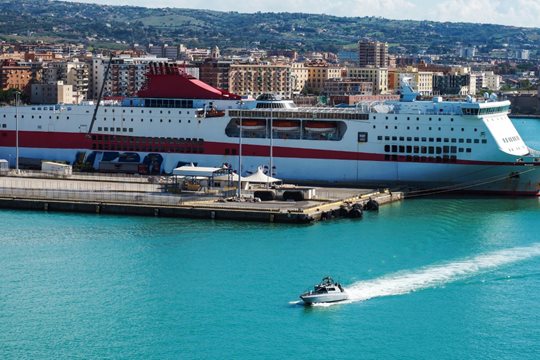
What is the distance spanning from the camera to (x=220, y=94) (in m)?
35.9

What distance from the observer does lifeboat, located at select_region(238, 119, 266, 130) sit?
34.9m

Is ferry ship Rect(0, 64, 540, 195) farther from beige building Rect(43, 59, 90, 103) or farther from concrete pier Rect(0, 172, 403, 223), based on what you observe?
beige building Rect(43, 59, 90, 103)

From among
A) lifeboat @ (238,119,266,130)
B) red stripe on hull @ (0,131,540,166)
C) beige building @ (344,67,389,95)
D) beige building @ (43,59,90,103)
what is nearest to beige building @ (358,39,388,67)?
beige building @ (344,67,389,95)

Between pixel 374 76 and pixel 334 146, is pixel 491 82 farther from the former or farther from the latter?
pixel 334 146

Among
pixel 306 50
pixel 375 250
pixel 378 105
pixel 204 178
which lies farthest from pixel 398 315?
pixel 306 50

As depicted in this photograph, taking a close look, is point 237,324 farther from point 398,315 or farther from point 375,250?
point 375,250

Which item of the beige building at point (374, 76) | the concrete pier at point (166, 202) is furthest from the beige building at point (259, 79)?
the concrete pier at point (166, 202)

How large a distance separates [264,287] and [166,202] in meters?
8.83

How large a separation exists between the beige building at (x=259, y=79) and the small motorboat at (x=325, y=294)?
2065 inches

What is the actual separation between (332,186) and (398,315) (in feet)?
44.4

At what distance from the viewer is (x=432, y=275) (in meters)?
22.6

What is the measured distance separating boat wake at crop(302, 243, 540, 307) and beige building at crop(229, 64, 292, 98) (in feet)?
161

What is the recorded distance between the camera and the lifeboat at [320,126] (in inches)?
1352

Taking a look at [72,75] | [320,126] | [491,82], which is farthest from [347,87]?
[320,126]
